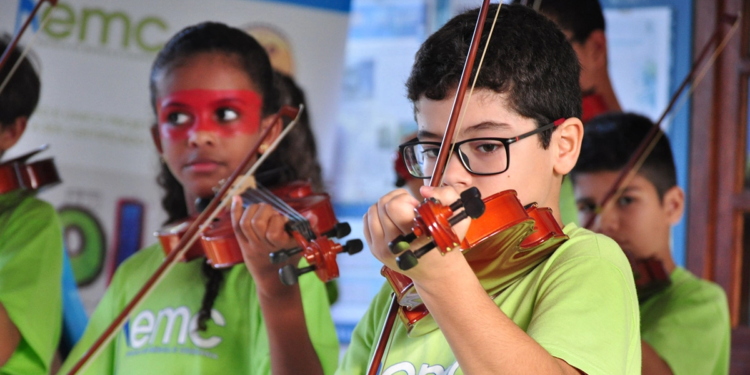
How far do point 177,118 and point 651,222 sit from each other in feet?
3.50

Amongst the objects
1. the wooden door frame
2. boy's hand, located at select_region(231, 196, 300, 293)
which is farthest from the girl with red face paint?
the wooden door frame

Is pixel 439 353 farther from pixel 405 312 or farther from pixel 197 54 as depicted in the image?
pixel 197 54

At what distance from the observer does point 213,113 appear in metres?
1.42

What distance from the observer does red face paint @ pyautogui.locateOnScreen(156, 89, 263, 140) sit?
142 cm

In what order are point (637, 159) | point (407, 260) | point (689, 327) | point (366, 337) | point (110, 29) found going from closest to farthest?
1. point (407, 260)
2. point (366, 337)
3. point (689, 327)
4. point (637, 159)
5. point (110, 29)

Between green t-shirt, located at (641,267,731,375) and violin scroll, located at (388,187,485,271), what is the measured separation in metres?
0.94

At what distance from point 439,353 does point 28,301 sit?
0.96 m

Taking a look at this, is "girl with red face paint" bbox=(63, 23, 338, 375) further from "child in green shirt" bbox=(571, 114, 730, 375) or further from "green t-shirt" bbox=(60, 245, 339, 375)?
"child in green shirt" bbox=(571, 114, 730, 375)

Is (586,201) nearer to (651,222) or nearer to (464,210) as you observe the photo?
(651,222)

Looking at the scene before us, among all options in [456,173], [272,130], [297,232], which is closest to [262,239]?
[297,232]

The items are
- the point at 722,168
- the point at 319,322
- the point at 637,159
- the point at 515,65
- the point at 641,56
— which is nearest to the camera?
the point at 515,65

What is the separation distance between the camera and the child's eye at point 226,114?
142cm

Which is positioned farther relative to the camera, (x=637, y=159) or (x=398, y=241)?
(x=637, y=159)

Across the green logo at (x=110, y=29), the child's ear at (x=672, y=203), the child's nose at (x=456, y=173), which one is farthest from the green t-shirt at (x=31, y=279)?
the child's ear at (x=672, y=203)
